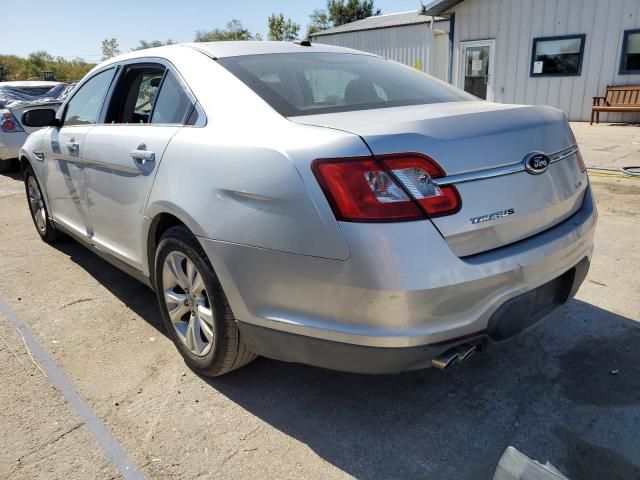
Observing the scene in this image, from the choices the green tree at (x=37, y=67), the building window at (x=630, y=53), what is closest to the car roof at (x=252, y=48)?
the building window at (x=630, y=53)

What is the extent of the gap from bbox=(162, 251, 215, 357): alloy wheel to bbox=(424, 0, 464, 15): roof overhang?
14228mm

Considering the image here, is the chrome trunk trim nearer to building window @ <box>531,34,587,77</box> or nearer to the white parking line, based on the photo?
the white parking line

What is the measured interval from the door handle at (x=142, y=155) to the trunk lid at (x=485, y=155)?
89cm

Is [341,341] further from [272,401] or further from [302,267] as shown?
[272,401]

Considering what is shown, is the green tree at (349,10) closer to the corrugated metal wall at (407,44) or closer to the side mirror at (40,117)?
the corrugated metal wall at (407,44)

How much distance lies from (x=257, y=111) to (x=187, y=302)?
1037 mm

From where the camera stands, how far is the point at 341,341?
1.90 metres

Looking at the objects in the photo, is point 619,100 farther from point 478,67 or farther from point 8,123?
point 8,123

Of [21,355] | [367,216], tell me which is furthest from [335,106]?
[21,355]

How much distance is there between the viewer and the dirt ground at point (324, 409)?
2.06 m

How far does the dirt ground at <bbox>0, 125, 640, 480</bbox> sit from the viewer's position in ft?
6.77

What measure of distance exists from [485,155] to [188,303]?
1.58 m

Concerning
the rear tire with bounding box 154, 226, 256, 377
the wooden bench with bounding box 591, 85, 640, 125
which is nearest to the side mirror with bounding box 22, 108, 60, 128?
the rear tire with bounding box 154, 226, 256, 377

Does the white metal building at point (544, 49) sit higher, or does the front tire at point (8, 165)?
the white metal building at point (544, 49)
